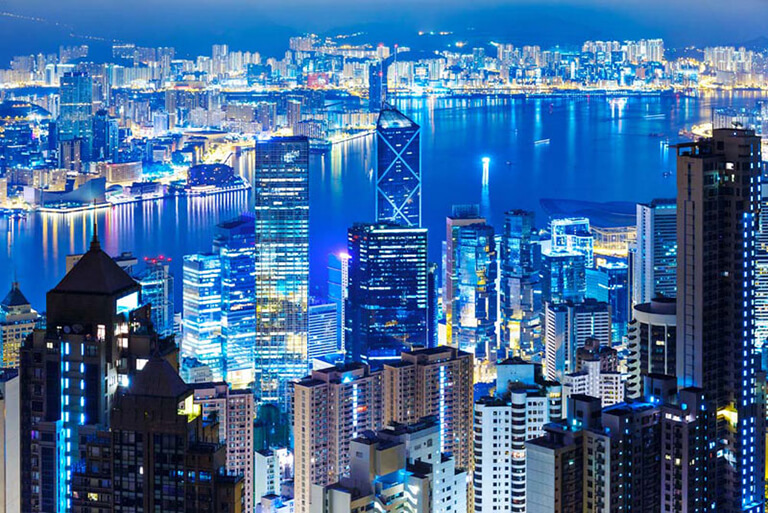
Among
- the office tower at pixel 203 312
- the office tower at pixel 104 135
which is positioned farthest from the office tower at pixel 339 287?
the office tower at pixel 104 135

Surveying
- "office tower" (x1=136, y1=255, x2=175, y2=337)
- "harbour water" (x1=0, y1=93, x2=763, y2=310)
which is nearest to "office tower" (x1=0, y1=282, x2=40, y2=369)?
"office tower" (x1=136, y1=255, x2=175, y2=337)

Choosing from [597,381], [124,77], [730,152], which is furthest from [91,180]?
[730,152]

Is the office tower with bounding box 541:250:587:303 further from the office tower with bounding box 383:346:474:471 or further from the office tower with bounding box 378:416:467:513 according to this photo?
the office tower with bounding box 378:416:467:513

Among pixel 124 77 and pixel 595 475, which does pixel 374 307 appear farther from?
pixel 595 475

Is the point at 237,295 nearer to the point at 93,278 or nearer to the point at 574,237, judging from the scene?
the point at 574,237

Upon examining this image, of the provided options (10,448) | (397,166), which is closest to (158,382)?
(10,448)

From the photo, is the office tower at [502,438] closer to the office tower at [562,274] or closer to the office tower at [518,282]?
the office tower at [518,282]
